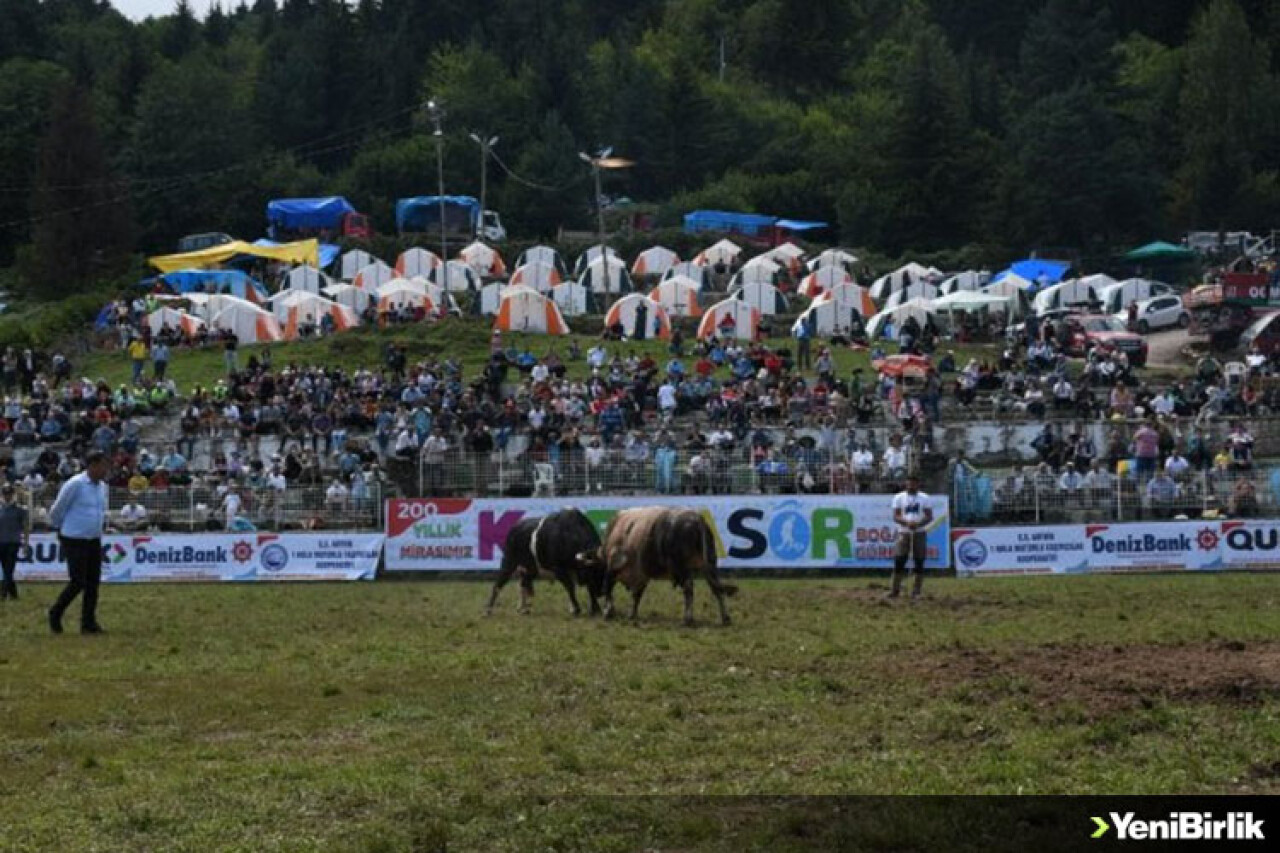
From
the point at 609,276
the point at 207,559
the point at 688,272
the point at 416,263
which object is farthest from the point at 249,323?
the point at 207,559

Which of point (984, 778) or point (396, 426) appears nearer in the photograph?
point (984, 778)

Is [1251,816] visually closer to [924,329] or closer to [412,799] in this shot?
[412,799]

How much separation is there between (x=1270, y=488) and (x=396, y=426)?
64.1 ft

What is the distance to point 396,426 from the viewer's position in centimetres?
4531

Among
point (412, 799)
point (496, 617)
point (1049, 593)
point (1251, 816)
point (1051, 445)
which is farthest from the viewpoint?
point (1051, 445)

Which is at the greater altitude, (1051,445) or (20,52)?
(20,52)

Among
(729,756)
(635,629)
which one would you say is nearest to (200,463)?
(635,629)

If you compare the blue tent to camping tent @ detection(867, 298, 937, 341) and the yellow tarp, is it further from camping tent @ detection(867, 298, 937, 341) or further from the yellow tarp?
camping tent @ detection(867, 298, 937, 341)

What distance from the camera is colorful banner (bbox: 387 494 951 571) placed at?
33.8 metres

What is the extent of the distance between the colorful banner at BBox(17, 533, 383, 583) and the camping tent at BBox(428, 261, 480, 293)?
48537 mm

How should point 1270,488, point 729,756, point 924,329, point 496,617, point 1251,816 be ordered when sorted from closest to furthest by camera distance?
point 1251,816
point 729,756
point 496,617
point 1270,488
point 924,329

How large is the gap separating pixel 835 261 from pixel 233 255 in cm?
2609

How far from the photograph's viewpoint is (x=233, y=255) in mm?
85750

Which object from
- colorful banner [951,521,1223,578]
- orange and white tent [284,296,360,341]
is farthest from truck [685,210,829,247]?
colorful banner [951,521,1223,578]
